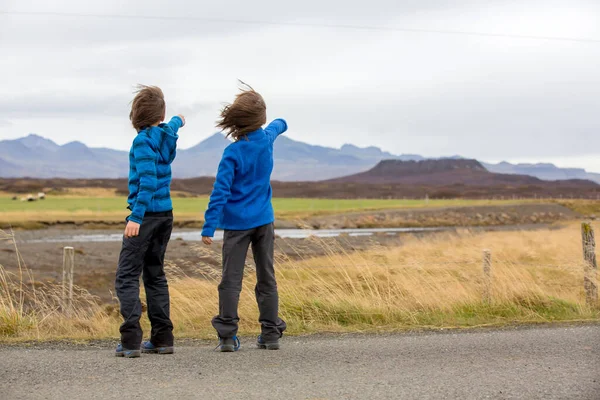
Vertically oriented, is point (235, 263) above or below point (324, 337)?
above

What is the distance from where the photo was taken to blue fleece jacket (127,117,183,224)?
6656 millimetres

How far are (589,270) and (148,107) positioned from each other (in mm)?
6445

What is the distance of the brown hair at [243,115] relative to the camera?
7062mm

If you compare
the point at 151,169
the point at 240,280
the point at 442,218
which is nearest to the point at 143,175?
the point at 151,169

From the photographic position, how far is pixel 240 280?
23.5 feet

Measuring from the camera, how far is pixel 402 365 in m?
6.40

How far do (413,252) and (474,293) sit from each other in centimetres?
1320

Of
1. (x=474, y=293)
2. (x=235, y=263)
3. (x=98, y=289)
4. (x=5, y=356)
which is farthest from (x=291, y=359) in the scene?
(x=98, y=289)

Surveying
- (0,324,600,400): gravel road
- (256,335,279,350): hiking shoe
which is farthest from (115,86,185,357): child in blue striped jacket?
(256,335,279,350): hiking shoe

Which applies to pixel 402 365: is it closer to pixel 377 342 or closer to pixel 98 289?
pixel 377 342

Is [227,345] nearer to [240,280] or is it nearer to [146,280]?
[240,280]

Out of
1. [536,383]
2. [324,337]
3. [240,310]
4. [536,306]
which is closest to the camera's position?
[536,383]

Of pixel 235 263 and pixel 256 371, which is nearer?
pixel 256 371

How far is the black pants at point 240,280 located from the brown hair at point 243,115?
89 centimetres
